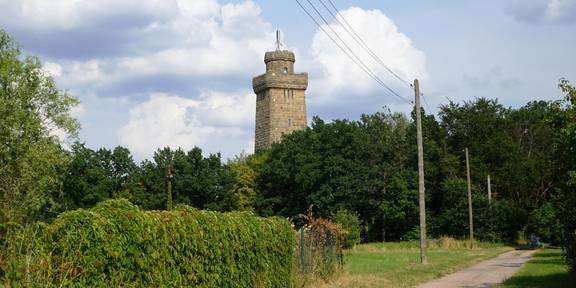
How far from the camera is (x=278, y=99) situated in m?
86.4

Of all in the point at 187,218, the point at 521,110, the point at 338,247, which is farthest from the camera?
the point at 521,110

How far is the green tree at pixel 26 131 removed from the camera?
37562 mm

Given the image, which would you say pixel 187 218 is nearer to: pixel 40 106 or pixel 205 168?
pixel 40 106

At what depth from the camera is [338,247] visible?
21.2 metres

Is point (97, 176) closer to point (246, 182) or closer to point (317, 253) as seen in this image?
point (246, 182)

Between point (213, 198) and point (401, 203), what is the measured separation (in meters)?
21.0

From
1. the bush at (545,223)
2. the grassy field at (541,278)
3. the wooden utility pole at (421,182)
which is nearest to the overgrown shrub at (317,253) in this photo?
the grassy field at (541,278)

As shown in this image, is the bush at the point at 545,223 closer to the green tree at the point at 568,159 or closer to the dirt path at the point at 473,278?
the dirt path at the point at 473,278

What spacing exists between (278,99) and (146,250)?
253ft

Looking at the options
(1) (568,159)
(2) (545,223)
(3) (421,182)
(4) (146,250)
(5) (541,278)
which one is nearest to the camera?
(4) (146,250)

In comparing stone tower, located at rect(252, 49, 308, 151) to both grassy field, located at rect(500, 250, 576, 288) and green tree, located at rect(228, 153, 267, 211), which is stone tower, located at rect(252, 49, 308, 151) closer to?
green tree, located at rect(228, 153, 267, 211)

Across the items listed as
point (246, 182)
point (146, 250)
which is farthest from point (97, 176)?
point (146, 250)

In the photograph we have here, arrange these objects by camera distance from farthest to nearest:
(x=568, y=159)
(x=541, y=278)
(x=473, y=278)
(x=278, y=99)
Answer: (x=278, y=99) < (x=473, y=278) < (x=541, y=278) < (x=568, y=159)

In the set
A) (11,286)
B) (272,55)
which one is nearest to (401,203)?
(272,55)
